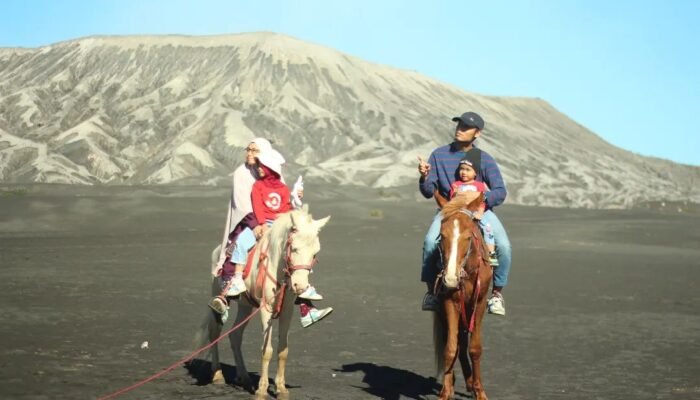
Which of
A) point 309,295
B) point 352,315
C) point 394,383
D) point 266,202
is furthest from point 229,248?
point 352,315

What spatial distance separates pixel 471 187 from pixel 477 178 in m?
0.41

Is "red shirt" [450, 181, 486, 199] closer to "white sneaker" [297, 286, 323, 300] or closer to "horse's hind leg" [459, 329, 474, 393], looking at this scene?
"horse's hind leg" [459, 329, 474, 393]

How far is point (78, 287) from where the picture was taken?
1706 centimetres

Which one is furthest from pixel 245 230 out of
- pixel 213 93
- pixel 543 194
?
pixel 213 93

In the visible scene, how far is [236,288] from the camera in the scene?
885 centimetres

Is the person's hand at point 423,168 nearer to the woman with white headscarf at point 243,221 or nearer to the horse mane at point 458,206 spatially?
the horse mane at point 458,206

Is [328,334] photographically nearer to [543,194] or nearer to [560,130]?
[543,194]

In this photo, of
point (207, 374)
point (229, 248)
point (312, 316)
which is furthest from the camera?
point (207, 374)

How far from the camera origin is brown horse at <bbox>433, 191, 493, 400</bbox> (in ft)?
25.6

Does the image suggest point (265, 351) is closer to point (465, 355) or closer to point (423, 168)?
point (465, 355)

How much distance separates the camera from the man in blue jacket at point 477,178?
869 centimetres

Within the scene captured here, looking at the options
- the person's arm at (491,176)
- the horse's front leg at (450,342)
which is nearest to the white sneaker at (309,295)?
the horse's front leg at (450,342)

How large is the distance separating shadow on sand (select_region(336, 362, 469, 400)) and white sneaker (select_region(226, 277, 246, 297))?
66.5 inches

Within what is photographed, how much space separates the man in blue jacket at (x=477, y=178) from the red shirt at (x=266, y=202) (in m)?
1.41
